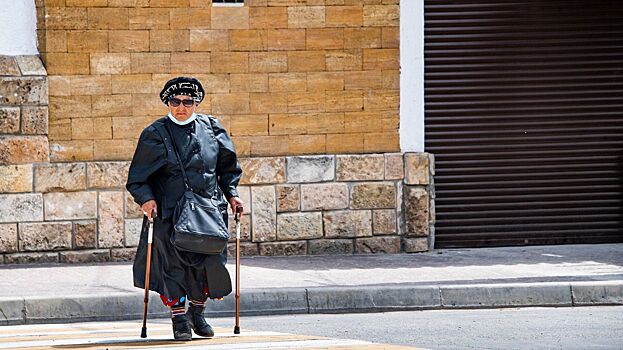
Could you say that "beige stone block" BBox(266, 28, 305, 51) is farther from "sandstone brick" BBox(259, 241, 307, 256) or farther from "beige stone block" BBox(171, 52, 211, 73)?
"sandstone brick" BBox(259, 241, 307, 256)

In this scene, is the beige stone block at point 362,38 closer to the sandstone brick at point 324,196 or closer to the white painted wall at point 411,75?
the white painted wall at point 411,75

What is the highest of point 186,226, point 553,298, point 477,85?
point 477,85

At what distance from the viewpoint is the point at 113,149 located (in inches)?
573

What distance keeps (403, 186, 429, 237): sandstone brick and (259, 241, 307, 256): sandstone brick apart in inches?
46.1

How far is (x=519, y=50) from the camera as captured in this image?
619 inches

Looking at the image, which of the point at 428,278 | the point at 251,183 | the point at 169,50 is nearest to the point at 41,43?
the point at 169,50

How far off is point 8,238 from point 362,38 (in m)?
4.23

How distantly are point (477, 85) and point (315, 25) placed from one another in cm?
203

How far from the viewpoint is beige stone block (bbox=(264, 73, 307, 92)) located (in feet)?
48.7

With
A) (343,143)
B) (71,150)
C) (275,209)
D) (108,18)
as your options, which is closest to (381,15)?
(343,143)

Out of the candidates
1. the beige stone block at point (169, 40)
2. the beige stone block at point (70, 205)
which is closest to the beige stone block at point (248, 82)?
the beige stone block at point (169, 40)

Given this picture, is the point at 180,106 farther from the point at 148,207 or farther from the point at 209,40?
the point at 209,40

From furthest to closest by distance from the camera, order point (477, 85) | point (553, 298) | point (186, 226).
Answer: point (477, 85) < point (553, 298) < point (186, 226)

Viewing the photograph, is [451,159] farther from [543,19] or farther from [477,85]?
[543,19]
